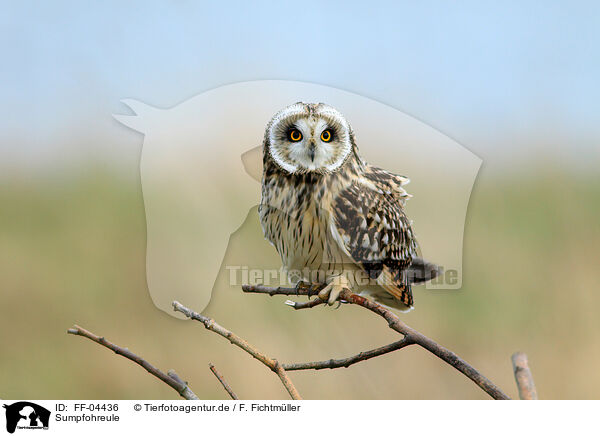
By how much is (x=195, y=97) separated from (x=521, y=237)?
1.09 m

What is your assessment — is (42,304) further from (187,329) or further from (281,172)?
(281,172)

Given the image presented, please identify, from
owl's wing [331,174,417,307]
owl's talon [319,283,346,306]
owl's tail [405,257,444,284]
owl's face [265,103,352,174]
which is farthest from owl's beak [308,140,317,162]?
owl's tail [405,257,444,284]

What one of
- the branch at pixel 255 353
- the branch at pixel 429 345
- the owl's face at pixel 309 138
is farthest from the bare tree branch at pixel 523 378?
the owl's face at pixel 309 138

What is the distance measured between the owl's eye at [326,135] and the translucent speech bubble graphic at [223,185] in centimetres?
10

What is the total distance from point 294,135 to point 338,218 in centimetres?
19

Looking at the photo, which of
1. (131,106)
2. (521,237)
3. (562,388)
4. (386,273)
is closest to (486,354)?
(562,388)

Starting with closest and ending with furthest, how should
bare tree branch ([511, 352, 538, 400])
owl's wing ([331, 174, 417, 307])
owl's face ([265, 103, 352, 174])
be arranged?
bare tree branch ([511, 352, 538, 400]), owl's face ([265, 103, 352, 174]), owl's wing ([331, 174, 417, 307])

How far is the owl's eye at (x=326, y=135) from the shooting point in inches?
36.0

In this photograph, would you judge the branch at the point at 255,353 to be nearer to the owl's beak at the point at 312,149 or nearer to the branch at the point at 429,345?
the branch at the point at 429,345

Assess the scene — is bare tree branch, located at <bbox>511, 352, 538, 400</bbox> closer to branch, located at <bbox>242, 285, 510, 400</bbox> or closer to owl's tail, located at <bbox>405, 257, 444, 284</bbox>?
branch, located at <bbox>242, 285, 510, 400</bbox>

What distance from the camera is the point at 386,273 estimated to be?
3.56 ft

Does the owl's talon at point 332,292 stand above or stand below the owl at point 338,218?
below
